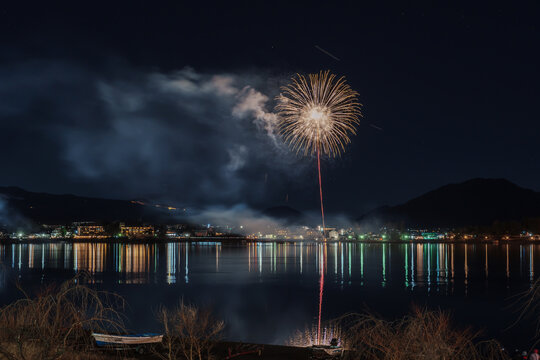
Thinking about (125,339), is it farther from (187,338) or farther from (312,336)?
(312,336)

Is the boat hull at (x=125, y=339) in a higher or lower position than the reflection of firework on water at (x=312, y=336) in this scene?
higher

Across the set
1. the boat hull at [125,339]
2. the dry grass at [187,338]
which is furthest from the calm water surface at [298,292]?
the dry grass at [187,338]

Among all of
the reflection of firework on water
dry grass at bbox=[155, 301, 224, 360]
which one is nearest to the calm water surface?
the reflection of firework on water

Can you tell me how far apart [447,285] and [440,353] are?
43807mm

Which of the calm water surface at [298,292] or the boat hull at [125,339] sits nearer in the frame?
the boat hull at [125,339]

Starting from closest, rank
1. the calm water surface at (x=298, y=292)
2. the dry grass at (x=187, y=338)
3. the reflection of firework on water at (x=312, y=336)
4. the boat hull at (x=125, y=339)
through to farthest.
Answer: the dry grass at (x=187, y=338) → the boat hull at (x=125, y=339) → the reflection of firework on water at (x=312, y=336) → the calm water surface at (x=298, y=292)

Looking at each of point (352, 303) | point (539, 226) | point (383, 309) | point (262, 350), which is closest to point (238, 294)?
point (352, 303)

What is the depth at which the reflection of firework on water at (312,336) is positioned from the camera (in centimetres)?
2470

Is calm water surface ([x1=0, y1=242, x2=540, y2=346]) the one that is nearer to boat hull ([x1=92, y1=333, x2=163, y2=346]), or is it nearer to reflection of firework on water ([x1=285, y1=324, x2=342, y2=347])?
reflection of firework on water ([x1=285, y1=324, x2=342, y2=347])

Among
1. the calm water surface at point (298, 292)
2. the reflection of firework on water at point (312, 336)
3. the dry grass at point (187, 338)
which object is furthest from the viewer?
the calm water surface at point (298, 292)

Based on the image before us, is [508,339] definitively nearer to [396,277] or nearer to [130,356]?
[130,356]

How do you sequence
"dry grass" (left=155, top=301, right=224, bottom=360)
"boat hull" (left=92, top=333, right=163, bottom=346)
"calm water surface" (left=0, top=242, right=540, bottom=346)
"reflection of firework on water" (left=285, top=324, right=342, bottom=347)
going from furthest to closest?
"calm water surface" (left=0, top=242, right=540, bottom=346) → "reflection of firework on water" (left=285, top=324, right=342, bottom=347) → "boat hull" (left=92, top=333, right=163, bottom=346) → "dry grass" (left=155, top=301, right=224, bottom=360)

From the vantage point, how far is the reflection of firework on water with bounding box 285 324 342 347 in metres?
24.7

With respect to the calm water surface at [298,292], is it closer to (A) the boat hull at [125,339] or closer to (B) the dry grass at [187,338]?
(A) the boat hull at [125,339]
